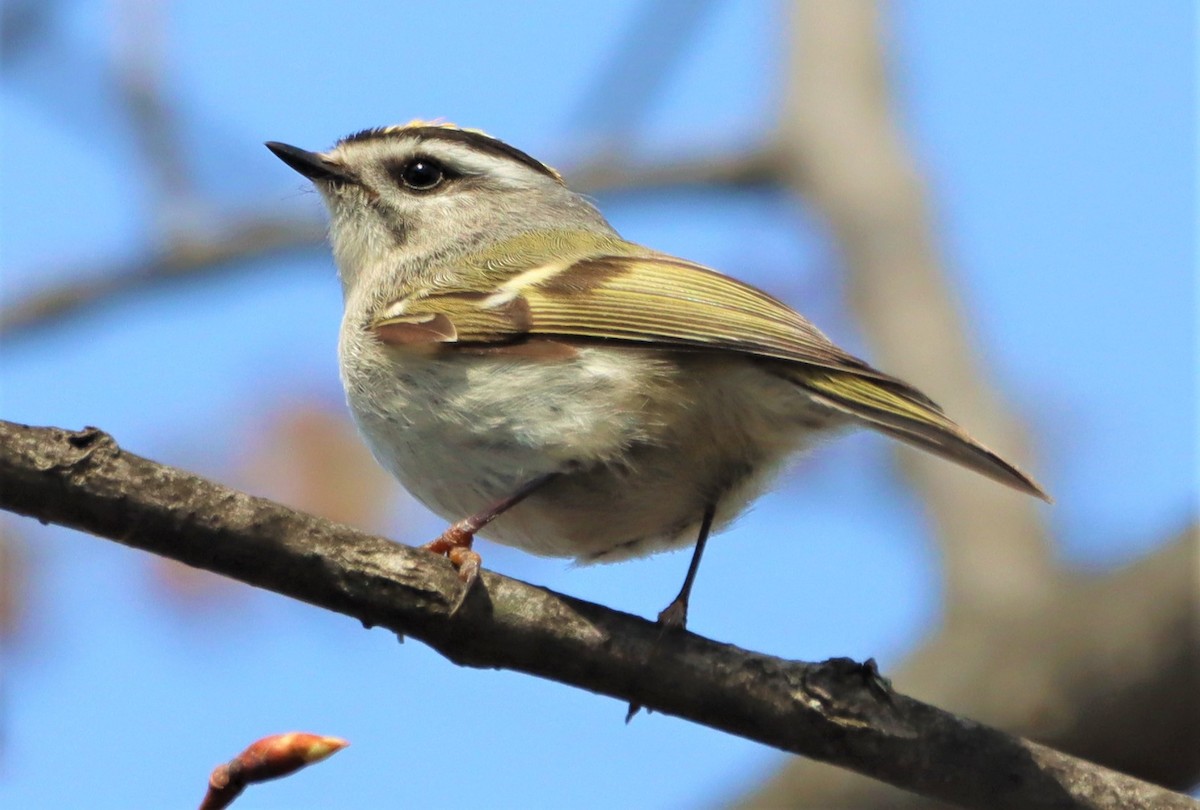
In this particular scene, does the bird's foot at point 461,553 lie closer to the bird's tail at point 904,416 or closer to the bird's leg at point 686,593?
the bird's leg at point 686,593

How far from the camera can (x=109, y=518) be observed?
2.34 meters

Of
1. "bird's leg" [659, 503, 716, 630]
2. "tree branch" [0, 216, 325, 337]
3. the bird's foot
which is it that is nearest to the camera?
the bird's foot

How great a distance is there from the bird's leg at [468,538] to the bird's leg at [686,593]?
403mm

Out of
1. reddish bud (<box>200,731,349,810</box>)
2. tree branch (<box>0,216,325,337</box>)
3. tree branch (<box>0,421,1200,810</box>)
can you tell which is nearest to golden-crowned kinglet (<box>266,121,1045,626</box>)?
tree branch (<box>0,421,1200,810</box>)

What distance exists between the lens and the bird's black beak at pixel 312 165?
13.9ft

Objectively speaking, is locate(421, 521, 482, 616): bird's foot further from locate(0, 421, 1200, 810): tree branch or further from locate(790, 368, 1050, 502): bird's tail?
locate(790, 368, 1050, 502): bird's tail

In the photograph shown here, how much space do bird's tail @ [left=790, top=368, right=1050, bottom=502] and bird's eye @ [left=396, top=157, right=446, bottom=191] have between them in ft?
5.17

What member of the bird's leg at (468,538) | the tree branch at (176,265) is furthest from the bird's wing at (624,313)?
the tree branch at (176,265)

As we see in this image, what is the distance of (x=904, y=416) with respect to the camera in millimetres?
3133

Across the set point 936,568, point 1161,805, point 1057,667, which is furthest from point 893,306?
point 1161,805

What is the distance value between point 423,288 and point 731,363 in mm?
980

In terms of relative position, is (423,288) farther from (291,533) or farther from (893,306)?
(893,306)

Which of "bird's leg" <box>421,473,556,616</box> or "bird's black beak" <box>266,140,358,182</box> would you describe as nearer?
"bird's leg" <box>421,473,556,616</box>

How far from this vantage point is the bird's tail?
3.03 metres
